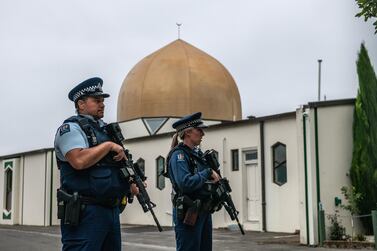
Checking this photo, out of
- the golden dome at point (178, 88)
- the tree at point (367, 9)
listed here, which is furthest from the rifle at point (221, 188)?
the golden dome at point (178, 88)

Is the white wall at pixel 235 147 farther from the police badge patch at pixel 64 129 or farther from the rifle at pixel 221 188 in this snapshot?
the police badge patch at pixel 64 129

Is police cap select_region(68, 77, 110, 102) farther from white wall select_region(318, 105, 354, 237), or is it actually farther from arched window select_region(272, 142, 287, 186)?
arched window select_region(272, 142, 287, 186)

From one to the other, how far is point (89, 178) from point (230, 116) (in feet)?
94.7

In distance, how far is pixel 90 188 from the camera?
198 inches

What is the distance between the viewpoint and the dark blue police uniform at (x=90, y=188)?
16.5ft

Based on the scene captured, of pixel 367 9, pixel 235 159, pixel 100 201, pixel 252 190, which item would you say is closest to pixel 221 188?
pixel 100 201

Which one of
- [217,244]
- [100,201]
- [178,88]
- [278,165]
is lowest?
[217,244]

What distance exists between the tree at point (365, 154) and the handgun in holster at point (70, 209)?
11.6 m

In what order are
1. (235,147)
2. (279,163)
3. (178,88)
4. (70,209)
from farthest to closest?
1. (178,88)
2. (235,147)
3. (279,163)
4. (70,209)

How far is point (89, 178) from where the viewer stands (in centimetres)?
505

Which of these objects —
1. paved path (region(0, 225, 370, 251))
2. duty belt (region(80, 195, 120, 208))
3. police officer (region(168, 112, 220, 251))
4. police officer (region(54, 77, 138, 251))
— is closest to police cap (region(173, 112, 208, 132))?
police officer (region(168, 112, 220, 251))

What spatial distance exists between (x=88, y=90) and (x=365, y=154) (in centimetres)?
1146

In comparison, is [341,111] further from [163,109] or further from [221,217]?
[163,109]

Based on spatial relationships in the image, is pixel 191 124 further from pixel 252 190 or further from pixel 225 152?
pixel 225 152
